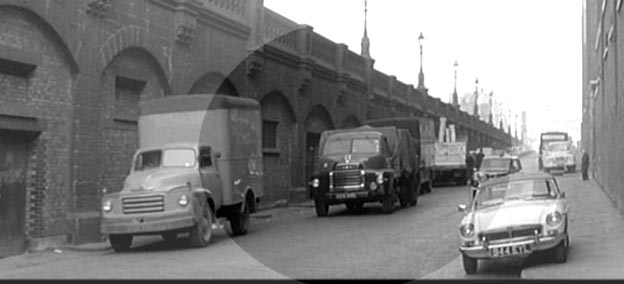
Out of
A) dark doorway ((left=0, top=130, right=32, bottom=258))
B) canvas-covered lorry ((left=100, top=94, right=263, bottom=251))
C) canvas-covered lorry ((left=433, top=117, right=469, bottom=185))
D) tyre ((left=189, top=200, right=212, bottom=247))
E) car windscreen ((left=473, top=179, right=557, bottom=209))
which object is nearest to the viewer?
car windscreen ((left=473, top=179, right=557, bottom=209))

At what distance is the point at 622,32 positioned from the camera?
19.1 meters

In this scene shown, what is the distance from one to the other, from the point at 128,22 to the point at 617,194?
1416cm

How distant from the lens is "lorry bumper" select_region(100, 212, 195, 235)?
46.9 feet

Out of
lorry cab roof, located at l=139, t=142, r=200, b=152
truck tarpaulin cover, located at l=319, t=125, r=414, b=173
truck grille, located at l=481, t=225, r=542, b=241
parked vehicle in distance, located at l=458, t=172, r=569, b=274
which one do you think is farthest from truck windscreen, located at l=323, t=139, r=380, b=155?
truck grille, located at l=481, t=225, r=542, b=241

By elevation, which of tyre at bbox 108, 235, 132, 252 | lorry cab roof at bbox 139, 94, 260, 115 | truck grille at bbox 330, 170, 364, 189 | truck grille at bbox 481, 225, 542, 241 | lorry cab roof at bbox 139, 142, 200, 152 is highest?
lorry cab roof at bbox 139, 94, 260, 115

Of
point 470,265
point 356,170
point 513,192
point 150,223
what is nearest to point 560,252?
point 513,192

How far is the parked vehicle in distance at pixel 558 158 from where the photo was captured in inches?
2156

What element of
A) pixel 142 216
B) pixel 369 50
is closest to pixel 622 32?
pixel 142 216

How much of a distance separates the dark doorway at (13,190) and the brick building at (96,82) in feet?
0.07

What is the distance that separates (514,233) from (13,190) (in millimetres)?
10266

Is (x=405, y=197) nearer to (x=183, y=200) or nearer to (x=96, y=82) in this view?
(x=96, y=82)

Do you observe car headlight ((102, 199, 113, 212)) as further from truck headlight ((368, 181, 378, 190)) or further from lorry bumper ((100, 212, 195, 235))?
truck headlight ((368, 181, 378, 190))

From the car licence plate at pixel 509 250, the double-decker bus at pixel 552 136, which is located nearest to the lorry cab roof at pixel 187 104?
the car licence plate at pixel 509 250

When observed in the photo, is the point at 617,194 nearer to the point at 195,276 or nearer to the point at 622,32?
the point at 622,32
